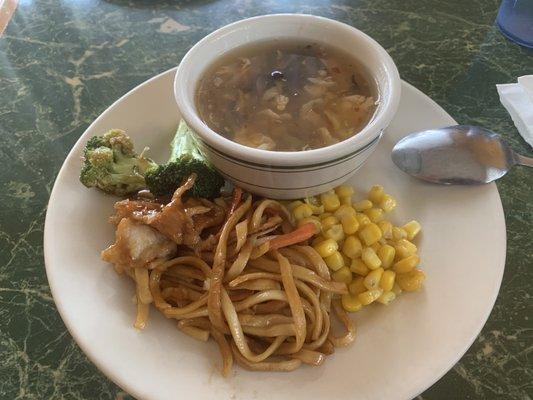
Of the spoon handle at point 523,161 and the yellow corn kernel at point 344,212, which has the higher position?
the spoon handle at point 523,161

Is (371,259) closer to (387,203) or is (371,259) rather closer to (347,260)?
(347,260)

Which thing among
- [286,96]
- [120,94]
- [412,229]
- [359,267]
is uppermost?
[286,96]

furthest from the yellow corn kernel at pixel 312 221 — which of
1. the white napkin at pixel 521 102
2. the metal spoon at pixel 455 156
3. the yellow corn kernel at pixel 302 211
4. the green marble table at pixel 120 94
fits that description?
the white napkin at pixel 521 102

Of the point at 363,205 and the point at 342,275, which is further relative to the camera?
the point at 363,205

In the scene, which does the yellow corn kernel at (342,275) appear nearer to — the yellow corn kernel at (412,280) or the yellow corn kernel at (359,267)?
the yellow corn kernel at (359,267)

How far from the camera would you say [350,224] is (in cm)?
214

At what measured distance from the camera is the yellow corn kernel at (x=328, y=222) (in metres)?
2.16

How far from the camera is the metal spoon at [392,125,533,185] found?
7.44 ft

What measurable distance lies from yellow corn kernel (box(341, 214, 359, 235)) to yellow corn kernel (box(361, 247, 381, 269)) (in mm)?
110

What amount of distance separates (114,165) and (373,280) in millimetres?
1201

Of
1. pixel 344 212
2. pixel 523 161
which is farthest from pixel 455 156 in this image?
pixel 344 212

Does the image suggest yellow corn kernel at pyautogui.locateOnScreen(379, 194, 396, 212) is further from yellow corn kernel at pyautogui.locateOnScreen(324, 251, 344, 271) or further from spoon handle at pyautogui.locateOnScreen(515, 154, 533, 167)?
spoon handle at pyautogui.locateOnScreen(515, 154, 533, 167)

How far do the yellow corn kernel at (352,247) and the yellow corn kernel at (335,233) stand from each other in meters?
0.04

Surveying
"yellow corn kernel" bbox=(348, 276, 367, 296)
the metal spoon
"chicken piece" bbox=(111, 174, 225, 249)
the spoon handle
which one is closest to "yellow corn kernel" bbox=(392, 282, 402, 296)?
"yellow corn kernel" bbox=(348, 276, 367, 296)
